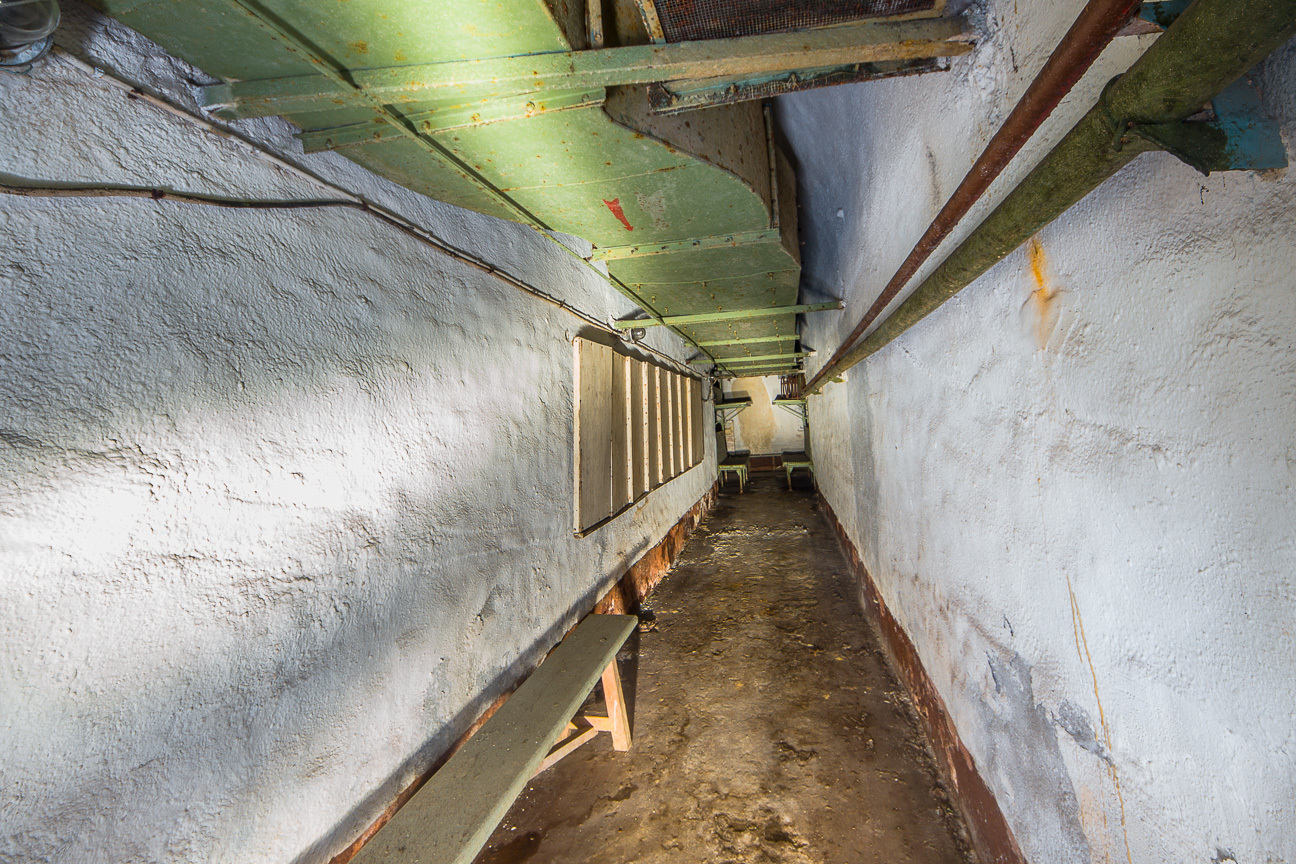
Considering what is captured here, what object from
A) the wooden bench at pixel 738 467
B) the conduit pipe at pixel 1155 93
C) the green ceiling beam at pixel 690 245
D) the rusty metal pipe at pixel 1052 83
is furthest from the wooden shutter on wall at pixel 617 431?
the wooden bench at pixel 738 467

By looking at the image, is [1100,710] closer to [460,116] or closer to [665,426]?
[460,116]

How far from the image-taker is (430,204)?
2254 mm

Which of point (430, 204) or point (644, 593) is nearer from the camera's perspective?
point (430, 204)

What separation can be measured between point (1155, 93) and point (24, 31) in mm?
2237

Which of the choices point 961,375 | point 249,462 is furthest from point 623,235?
point 249,462

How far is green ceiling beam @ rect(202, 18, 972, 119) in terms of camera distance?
139 centimetres

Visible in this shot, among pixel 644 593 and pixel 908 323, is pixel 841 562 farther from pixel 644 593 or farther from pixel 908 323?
pixel 908 323

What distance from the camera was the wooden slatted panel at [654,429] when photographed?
18.0 feet

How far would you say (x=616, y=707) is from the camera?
291 cm

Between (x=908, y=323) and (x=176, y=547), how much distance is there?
2.73 metres

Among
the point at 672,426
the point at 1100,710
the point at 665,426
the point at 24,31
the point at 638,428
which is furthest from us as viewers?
the point at 672,426

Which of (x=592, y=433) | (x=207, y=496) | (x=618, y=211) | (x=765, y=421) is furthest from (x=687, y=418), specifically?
(x=765, y=421)

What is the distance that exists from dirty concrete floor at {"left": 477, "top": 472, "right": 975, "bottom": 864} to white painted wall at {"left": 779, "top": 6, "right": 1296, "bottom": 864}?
0.69 meters

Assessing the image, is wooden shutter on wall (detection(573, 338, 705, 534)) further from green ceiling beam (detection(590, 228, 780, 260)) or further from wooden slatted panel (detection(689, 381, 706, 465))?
wooden slatted panel (detection(689, 381, 706, 465))
